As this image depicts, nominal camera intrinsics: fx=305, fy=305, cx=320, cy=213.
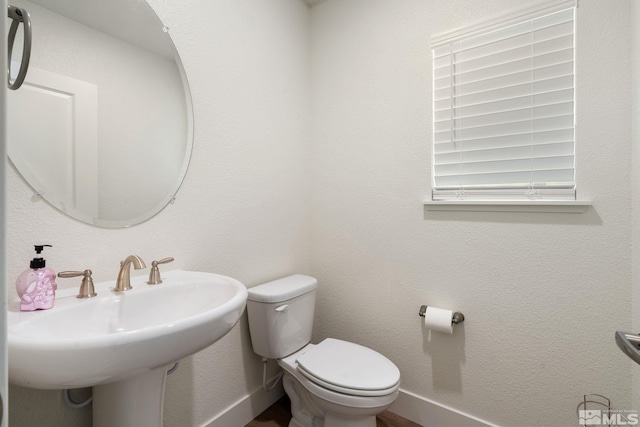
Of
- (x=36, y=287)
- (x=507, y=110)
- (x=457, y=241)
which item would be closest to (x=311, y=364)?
(x=457, y=241)

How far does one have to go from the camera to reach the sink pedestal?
35.7 inches

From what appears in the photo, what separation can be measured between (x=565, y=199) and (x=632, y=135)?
30cm

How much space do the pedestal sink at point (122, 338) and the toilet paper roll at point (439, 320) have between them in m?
0.94

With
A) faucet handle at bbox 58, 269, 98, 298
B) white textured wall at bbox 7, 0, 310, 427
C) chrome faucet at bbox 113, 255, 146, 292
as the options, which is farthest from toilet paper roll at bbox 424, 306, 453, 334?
faucet handle at bbox 58, 269, 98, 298

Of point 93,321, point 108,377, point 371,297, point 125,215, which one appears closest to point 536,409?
point 371,297

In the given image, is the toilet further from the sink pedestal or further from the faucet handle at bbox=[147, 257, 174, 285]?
the sink pedestal

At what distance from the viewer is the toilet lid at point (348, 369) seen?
1.21 meters

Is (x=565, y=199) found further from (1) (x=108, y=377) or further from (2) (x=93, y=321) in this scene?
(2) (x=93, y=321)
